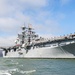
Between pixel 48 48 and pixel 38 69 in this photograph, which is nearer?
pixel 38 69

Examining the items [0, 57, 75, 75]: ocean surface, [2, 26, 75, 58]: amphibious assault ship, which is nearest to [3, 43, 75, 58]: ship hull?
[2, 26, 75, 58]: amphibious assault ship

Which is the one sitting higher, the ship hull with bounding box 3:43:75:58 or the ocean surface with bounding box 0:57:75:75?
the ship hull with bounding box 3:43:75:58

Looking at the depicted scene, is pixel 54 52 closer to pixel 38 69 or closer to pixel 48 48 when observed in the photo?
pixel 48 48

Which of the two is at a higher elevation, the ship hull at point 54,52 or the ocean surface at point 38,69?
the ship hull at point 54,52

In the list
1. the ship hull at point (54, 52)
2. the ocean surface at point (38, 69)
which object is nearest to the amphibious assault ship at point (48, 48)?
the ship hull at point (54, 52)

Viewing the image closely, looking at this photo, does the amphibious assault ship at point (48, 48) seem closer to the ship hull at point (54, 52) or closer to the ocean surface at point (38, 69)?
the ship hull at point (54, 52)

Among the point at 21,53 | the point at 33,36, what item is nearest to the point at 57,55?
the point at 21,53

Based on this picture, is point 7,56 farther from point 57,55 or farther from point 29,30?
point 57,55

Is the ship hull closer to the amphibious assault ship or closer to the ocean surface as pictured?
the amphibious assault ship

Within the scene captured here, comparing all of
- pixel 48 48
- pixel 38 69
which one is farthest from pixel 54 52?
pixel 38 69

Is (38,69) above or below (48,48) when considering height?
below

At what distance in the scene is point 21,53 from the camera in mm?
77312

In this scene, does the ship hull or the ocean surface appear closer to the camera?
the ocean surface

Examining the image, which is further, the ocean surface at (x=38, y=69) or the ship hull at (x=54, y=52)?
the ship hull at (x=54, y=52)
